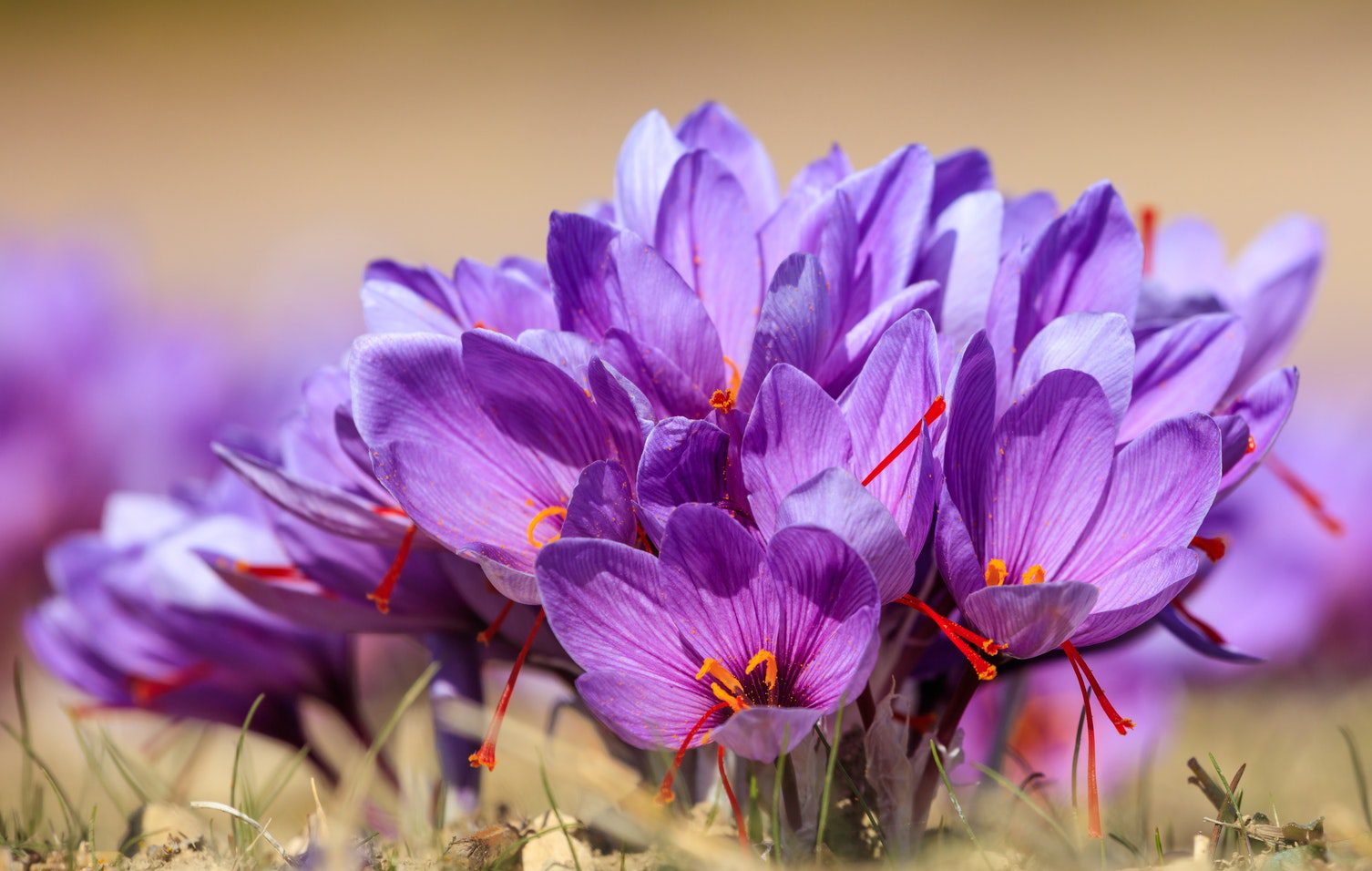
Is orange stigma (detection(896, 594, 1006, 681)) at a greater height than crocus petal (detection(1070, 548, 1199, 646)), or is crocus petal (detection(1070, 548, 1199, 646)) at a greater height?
crocus petal (detection(1070, 548, 1199, 646))

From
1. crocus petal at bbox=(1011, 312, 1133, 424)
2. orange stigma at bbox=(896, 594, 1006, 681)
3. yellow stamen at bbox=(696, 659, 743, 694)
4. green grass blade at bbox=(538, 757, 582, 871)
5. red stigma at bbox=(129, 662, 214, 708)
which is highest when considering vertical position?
crocus petal at bbox=(1011, 312, 1133, 424)

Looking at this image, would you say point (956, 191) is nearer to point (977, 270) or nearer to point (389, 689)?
point (977, 270)

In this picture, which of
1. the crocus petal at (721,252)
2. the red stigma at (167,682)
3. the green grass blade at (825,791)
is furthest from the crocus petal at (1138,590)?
the red stigma at (167,682)

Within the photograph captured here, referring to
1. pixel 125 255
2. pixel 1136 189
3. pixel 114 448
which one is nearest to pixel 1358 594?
pixel 114 448

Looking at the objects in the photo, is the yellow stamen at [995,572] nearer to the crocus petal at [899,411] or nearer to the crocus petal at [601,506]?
the crocus petal at [899,411]

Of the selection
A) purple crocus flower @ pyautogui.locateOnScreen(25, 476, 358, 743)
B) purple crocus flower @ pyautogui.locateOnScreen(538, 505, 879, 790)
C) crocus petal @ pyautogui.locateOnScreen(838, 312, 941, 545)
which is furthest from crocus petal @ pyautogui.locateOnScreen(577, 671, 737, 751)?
purple crocus flower @ pyautogui.locateOnScreen(25, 476, 358, 743)

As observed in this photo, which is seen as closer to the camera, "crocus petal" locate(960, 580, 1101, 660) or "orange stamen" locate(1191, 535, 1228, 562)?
"crocus petal" locate(960, 580, 1101, 660)

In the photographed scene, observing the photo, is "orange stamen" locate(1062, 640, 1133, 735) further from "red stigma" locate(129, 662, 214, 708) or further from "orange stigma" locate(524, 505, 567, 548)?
"red stigma" locate(129, 662, 214, 708)

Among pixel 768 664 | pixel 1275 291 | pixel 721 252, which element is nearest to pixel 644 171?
pixel 721 252
